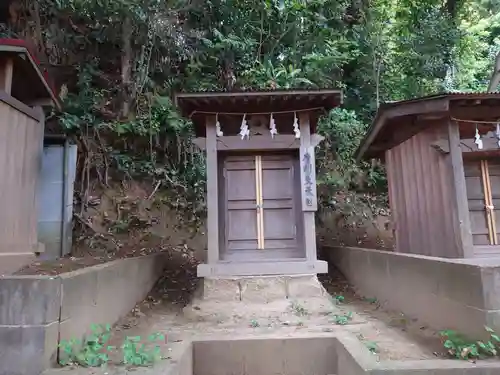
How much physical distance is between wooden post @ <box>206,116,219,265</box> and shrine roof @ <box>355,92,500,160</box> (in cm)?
328

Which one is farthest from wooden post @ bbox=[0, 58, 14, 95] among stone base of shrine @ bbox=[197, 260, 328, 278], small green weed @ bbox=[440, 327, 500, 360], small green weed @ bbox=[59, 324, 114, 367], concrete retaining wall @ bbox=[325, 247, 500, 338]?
small green weed @ bbox=[440, 327, 500, 360]

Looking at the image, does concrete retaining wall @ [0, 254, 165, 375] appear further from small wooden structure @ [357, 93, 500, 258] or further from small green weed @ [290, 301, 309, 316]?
small wooden structure @ [357, 93, 500, 258]

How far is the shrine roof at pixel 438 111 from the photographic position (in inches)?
252

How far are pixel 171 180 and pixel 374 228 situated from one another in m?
Result: 6.64

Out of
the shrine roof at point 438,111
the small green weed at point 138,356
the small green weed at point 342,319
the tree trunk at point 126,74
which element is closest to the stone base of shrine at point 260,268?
the small green weed at point 342,319

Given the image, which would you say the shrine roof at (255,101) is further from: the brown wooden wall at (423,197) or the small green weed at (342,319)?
the small green weed at (342,319)

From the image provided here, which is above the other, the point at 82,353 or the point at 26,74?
the point at 26,74

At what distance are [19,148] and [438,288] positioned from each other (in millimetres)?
6010

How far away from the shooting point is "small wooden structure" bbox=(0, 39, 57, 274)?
17.4 ft

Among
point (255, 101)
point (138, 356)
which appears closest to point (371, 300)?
point (255, 101)

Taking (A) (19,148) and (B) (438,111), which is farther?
(B) (438,111)

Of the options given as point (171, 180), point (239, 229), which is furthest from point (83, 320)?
point (171, 180)

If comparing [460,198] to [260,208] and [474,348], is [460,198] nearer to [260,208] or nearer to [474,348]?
[474,348]

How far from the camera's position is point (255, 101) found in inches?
277
